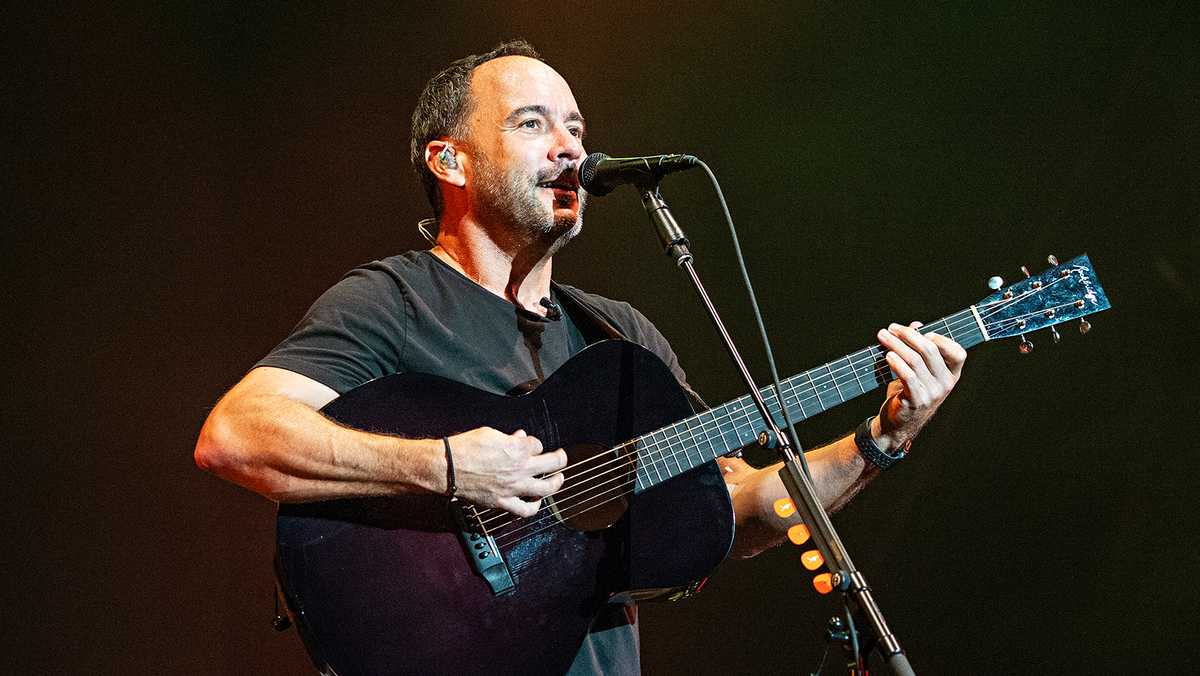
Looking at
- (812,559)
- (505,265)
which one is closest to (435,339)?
(505,265)

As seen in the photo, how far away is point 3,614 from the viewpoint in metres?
3.08

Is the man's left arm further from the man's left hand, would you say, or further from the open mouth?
the open mouth

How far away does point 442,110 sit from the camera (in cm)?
305

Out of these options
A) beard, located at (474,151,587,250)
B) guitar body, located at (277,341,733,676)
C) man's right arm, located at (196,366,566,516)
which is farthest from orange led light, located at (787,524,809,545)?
beard, located at (474,151,587,250)

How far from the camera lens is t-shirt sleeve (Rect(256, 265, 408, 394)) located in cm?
221

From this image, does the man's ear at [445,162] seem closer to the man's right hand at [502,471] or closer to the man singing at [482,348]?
the man singing at [482,348]

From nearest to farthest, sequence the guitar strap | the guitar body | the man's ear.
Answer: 1. the guitar body
2. the guitar strap
3. the man's ear

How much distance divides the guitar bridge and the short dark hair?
3.90ft

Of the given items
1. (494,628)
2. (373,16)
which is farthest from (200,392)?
(494,628)

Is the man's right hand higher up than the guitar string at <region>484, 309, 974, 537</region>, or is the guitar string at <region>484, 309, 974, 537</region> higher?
the man's right hand

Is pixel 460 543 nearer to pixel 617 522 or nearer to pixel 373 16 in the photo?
pixel 617 522

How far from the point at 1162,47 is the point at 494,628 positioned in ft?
10.2

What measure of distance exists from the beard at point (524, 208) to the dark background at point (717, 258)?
112 cm

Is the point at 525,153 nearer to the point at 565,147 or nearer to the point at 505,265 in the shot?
the point at 565,147
